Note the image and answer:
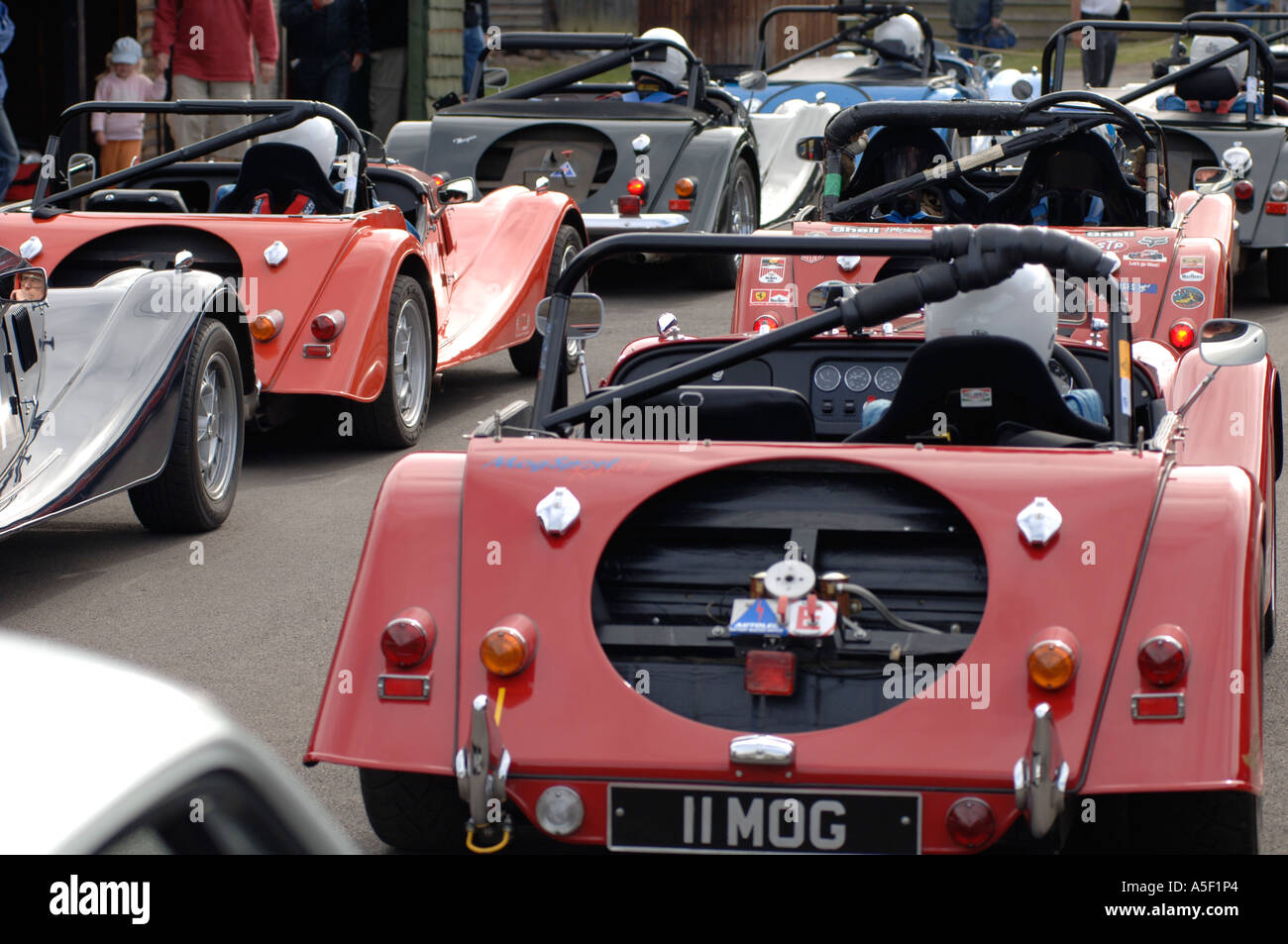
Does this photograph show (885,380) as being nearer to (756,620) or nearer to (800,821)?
(756,620)

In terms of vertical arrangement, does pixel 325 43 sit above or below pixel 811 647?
above

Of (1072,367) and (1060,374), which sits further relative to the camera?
(1060,374)

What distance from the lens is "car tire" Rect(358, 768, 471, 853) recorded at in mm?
3688

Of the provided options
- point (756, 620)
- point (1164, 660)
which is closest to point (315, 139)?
point (756, 620)

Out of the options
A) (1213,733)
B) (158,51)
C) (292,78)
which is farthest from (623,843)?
(292,78)

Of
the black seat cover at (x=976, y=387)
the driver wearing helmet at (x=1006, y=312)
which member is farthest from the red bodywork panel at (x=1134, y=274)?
the black seat cover at (x=976, y=387)

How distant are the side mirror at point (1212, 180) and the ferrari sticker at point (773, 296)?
250cm

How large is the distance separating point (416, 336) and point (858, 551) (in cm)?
523

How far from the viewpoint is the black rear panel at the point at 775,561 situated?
3432 mm

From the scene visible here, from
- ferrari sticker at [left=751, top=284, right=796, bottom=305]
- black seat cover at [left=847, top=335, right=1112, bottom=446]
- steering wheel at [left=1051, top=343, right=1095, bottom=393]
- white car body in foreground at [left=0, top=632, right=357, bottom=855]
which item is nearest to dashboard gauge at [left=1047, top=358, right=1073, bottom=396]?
steering wheel at [left=1051, top=343, right=1095, bottom=393]

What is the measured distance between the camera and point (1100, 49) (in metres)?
17.2

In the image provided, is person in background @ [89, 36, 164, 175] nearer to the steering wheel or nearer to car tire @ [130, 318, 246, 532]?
car tire @ [130, 318, 246, 532]

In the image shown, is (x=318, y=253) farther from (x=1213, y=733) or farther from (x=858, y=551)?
(x=1213, y=733)

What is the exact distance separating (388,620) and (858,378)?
90.1 inches
